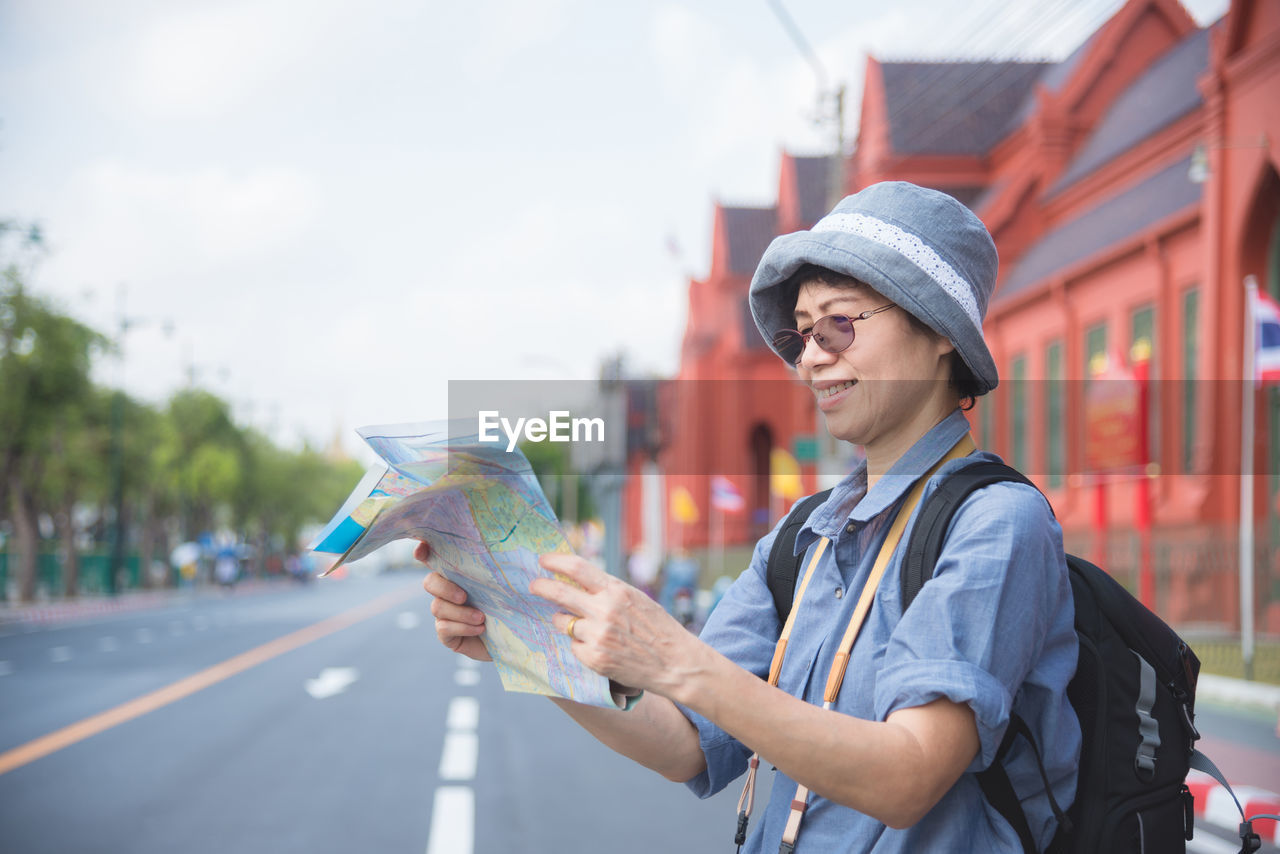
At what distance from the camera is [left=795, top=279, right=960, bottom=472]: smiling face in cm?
186

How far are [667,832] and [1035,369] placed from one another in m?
→ 22.6

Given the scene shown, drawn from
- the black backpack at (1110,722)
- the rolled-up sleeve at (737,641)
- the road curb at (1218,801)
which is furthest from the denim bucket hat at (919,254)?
the road curb at (1218,801)

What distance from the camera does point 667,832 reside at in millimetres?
7309

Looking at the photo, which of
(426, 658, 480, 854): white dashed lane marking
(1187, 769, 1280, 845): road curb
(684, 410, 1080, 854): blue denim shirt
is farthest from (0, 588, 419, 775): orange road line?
(684, 410, 1080, 854): blue denim shirt

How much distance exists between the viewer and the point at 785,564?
6.78 feet

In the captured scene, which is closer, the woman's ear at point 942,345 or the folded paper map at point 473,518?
the folded paper map at point 473,518

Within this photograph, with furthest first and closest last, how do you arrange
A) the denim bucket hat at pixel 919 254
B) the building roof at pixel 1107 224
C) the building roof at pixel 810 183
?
the building roof at pixel 810 183 → the building roof at pixel 1107 224 → the denim bucket hat at pixel 919 254

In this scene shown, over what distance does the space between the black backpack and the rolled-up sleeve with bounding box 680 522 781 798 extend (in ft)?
1.39

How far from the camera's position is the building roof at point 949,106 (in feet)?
120

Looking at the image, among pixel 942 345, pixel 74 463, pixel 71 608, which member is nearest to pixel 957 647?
pixel 942 345

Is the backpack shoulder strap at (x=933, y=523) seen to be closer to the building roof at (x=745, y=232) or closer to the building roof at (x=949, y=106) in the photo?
the building roof at (x=949, y=106)

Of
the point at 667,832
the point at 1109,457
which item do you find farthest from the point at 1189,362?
the point at 667,832

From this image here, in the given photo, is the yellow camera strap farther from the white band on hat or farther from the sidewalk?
the sidewalk

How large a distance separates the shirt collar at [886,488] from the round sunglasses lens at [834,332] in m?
0.19
